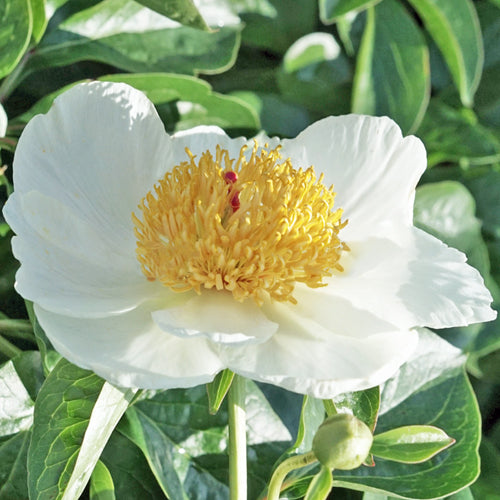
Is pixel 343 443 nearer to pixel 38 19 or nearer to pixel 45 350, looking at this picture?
pixel 45 350

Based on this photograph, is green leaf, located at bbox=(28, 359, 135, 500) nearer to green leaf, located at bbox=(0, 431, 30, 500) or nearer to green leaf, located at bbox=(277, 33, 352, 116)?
green leaf, located at bbox=(0, 431, 30, 500)

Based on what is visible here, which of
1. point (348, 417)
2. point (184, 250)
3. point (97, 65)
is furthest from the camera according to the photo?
point (97, 65)

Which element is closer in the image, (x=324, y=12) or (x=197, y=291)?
(x=197, y=291)

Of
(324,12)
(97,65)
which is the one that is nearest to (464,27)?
(324,12)

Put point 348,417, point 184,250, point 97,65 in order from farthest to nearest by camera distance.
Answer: point 97,65 → point 184,250 → point 348,417

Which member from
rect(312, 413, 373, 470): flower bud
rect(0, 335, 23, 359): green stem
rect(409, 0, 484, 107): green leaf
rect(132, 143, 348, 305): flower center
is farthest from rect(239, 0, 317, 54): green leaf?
rect(312, 413, 373, 470): flower bud

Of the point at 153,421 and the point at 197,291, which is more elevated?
the point at 197,291

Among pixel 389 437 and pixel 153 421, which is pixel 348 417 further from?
pixel 153 421
